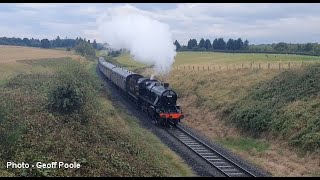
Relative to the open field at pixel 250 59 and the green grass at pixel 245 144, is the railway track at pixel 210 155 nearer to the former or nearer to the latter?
the green grass at pixel 245 144

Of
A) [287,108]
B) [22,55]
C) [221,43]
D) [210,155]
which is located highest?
[221,43]

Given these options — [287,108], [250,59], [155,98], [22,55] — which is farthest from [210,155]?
[22,55]

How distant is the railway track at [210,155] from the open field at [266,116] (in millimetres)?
1653

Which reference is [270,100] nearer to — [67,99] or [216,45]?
[67,99]

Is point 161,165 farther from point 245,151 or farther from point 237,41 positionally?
point 237,41

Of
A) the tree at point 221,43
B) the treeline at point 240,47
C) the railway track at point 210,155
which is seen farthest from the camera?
the tree at point 221,43

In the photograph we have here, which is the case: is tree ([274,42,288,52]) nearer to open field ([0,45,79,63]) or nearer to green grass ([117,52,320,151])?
open field ([0,45,79,63])

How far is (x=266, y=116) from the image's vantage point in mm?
26156

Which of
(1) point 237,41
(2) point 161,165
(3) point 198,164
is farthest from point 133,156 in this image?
(1) point 237,41

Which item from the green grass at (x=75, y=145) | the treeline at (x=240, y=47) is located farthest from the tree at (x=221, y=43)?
the green grass at (x=75, y=145)

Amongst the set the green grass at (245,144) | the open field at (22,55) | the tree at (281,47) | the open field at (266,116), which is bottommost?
the green grass at (245,144)

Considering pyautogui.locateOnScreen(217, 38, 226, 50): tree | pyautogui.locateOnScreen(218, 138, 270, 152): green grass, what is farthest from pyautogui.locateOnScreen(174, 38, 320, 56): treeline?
pyautogui.locateOnScreen(218, 138, 270, 152): green grass

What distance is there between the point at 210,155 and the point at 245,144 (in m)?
3.86

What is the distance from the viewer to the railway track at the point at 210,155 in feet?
61.5
